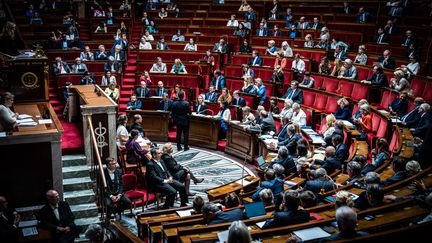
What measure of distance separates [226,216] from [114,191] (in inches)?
91.5

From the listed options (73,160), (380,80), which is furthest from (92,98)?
(380,80)

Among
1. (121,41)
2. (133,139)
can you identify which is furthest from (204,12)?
(133,139)

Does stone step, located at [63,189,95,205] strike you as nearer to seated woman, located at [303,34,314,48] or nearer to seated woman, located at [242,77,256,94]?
seated woman, located at [242,77,256,94]

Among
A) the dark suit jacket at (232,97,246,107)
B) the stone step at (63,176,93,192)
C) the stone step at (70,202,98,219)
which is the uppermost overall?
the dark suit jacket at (232,97,246,107)

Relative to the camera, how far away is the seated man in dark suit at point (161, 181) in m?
6.86

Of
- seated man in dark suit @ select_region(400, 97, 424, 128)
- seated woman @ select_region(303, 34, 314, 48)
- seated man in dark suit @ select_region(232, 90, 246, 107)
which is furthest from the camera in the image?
seated woman @ select_region(303, 34, 314, 48)

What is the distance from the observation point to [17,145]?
6102 millimetres

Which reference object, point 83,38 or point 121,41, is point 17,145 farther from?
point 83,38

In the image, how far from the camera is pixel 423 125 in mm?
7332

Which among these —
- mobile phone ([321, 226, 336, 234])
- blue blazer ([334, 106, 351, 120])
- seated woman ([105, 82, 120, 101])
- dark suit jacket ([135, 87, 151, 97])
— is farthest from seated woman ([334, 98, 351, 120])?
mobile phone ([321, 226, 336, 234])

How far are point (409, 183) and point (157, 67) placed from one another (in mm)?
8154

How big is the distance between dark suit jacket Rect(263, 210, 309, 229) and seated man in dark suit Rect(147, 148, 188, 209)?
109 inches

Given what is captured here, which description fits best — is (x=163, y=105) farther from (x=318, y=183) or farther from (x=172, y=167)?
(x=318, y=183)

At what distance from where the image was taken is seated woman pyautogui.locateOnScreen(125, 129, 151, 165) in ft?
24.6
